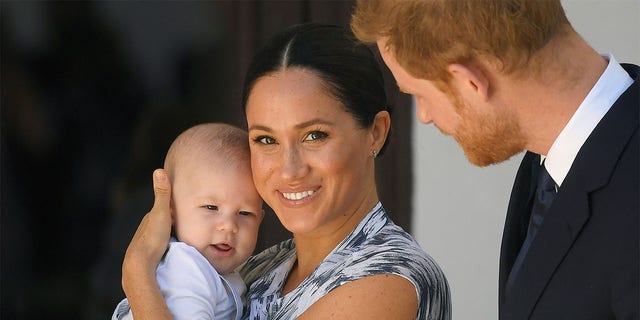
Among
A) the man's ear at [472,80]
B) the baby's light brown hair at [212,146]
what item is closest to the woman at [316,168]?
the baby's light brown hair at [212,146]

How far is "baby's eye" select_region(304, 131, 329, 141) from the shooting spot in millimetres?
2482

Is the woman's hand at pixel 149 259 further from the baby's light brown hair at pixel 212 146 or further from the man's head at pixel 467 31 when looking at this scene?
the man's head at pixel 467 31

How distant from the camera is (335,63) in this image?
2.53 m

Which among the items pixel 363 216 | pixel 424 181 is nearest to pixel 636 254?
pixel 363 216

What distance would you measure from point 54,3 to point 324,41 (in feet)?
7.37

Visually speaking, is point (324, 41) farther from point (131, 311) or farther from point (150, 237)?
point (131, 311)

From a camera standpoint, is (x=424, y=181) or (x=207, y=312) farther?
(x=424, y=181)

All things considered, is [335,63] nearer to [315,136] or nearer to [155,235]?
[315,136]

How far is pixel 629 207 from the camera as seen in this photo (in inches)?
71.2

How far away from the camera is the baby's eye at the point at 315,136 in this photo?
97.7 inches

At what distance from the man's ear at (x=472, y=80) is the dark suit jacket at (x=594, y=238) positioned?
8.7 inches

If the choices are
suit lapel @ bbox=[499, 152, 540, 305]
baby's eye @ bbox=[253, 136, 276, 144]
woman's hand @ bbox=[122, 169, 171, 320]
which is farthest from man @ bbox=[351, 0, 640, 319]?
woman's hand @ bbox=[122, 169, 171, 320]

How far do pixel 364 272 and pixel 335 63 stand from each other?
57 cm

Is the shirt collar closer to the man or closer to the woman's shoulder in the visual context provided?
the man
